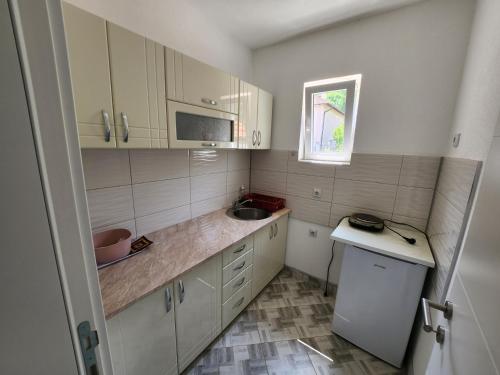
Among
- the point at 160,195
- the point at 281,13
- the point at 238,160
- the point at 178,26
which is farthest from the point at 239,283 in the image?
the point at 281,13

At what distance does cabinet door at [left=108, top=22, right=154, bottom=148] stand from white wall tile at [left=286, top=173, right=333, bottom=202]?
151cm

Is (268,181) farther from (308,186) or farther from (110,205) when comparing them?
(110,205)

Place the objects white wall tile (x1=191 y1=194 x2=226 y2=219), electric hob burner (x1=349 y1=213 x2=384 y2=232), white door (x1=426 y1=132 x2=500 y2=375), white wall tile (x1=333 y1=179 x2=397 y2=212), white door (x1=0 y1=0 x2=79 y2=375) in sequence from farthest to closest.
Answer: white wall tile (x1=191 y1=194 x2=226 y2=219) < white wall tile (x1=333 y1=179 x2=397 y2=212) < electric hob burner (x1=349 y1=213 x2=384 y2=232) < white door (x1=426 y1=132 x2=500 y2=375) < white door (x1=0 y1=0 x2=79 y2=375)

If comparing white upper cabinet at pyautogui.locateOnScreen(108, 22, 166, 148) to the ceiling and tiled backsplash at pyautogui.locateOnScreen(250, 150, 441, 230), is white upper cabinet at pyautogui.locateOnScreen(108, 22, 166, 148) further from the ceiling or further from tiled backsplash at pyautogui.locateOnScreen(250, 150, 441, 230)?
tiled backsplash at pyautogui.locateOnScreen(250, 150, 441, 230)

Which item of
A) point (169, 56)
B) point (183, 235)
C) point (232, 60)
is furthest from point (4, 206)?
point (232, 60)

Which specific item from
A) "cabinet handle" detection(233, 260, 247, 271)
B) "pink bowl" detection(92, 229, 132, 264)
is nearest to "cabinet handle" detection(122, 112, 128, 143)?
"pink bowl" detection(92, 229, 132, 264)

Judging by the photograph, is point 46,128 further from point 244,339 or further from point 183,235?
point 244,339

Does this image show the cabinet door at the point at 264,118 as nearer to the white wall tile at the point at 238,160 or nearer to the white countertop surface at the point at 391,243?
the white wall tile at the point at 238,160

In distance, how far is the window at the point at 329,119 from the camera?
1854 mm

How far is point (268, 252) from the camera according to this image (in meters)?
2.03

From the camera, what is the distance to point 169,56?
113 cm

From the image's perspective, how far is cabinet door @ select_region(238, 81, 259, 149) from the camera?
5.68 feet

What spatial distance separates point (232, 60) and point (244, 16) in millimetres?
396

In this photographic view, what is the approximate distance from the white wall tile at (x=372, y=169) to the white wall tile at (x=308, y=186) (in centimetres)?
15
